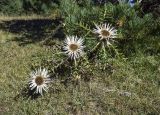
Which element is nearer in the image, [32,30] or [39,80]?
[39,80]

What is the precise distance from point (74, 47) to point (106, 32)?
0.65 metres

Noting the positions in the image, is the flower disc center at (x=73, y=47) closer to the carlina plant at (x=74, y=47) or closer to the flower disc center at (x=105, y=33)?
the carlina plant at (x=74, y=47)

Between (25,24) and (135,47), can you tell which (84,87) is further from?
(25,24)

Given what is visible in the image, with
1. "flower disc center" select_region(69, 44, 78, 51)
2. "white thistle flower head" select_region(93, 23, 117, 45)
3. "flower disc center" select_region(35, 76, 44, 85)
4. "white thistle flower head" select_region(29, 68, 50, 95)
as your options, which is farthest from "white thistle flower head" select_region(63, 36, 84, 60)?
"flower disc center" select_region(35, 76, 44, 85)

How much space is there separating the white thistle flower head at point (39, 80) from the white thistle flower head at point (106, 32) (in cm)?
118

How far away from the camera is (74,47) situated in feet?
25.7

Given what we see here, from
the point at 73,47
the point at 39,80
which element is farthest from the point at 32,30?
the point at 39,80

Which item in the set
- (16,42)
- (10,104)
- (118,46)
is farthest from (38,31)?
(10,104)

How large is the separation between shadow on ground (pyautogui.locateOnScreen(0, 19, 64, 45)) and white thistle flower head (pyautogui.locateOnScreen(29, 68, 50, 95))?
2.17 metres

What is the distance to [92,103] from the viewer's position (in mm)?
7246

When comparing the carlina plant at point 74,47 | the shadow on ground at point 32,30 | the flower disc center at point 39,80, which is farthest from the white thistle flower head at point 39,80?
the shadow on ground at point 32,30

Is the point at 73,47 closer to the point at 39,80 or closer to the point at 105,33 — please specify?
the point at 105,33

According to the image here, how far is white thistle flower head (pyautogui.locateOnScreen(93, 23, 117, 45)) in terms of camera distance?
7.96m

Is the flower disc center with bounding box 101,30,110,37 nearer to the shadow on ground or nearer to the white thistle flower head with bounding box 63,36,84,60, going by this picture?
the white thistle flower head with bounding box 63,36,84,60
